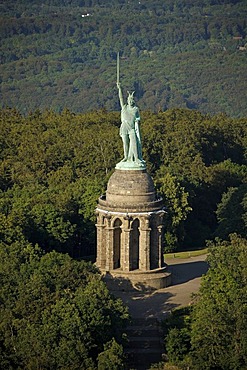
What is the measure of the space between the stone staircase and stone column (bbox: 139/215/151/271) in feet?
15.7

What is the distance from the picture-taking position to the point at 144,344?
6241 cm

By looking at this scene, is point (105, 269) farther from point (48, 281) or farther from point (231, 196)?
point (231, 196)

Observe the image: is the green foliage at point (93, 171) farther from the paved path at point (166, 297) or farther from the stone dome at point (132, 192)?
the paved path at point (166, 297)

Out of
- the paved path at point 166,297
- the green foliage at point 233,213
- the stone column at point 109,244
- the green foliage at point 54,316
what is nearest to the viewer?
the green foliage at point 54,316

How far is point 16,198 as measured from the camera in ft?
268

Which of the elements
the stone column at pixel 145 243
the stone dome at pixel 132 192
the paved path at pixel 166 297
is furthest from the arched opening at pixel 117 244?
the paved path at pixel 166 297

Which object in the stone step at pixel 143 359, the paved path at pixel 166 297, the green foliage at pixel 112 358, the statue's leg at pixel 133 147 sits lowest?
the stone step at pixel 143 359

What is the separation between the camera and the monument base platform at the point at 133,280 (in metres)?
68.1

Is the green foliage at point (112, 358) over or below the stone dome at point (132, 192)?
below

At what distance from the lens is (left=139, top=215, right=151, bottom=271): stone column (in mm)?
68062

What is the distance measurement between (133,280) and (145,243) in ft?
6.68

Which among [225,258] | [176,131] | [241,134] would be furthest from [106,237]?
[241,134]

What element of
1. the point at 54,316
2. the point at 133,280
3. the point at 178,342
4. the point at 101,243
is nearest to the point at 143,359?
the point at 178,342

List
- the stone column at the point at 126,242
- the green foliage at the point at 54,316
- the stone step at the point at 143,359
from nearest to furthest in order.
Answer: the green foliage at the point at 54,316 → the stone step at the point at 143,359 → the stone column at the point at 126,242
